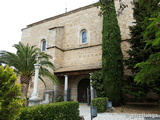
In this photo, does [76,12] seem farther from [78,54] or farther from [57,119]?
[57,119]

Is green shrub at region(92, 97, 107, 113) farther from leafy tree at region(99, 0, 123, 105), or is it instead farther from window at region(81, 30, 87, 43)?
window at region(81, 30, 87, 43)

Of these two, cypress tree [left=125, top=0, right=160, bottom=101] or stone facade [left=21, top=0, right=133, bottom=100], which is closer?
cypress tree [left=125, top=0, right=160, bottom=101]

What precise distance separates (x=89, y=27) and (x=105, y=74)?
278 inches

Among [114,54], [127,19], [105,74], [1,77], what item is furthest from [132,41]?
[1,77]

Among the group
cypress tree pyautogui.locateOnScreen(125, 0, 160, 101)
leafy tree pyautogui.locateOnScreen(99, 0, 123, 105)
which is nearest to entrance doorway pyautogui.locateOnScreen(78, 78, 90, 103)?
leafy tree pyautogui.locateOnScreen(99, 0, 123, 105)

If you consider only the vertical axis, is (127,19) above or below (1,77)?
above

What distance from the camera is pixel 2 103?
7.63ft

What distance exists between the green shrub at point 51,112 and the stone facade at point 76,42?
600 cm

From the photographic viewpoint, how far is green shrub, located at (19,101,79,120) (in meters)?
3.27

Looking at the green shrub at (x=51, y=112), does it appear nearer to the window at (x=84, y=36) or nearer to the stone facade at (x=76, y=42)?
the stone facade at (x=76, y=42)

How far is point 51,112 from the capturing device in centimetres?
398

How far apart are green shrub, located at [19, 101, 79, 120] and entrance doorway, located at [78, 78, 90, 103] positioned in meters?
7.47

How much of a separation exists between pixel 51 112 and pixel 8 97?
1906 mm

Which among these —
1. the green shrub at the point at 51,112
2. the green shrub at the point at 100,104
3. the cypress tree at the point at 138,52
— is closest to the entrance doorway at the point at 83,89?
the cypress tree at the point at 138,52
